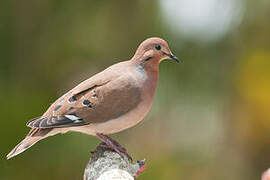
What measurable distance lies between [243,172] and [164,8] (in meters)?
3.05

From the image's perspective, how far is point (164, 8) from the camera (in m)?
8.96

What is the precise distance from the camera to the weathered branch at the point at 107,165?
10.2 ft

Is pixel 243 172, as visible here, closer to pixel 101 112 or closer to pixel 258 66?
pixel 258 66

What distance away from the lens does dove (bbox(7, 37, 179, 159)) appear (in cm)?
360

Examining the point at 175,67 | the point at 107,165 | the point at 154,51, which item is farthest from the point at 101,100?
the point at 175,67

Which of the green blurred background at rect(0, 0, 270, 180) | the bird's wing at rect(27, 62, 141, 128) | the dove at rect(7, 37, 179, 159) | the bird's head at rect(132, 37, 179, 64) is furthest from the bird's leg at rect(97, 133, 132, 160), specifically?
the green blurred background at rect(0, 0, 270, 180)

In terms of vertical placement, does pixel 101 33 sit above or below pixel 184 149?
above

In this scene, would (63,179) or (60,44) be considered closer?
(63,179)

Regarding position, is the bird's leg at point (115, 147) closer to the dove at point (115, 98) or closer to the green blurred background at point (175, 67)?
the dove at point (115, 98)

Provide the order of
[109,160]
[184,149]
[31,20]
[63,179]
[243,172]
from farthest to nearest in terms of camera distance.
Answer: [243,172], [184,149], [31,20], [63,179], [109,160]

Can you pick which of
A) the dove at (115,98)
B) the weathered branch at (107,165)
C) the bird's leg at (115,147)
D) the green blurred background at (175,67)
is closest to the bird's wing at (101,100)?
the dove at (115,98)

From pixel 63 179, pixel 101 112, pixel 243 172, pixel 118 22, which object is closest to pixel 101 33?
pixel 118 22

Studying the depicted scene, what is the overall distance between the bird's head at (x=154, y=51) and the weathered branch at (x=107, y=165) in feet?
2.00

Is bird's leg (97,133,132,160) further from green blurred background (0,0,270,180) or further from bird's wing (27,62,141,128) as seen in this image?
green blurred background (0,0,270,180)
